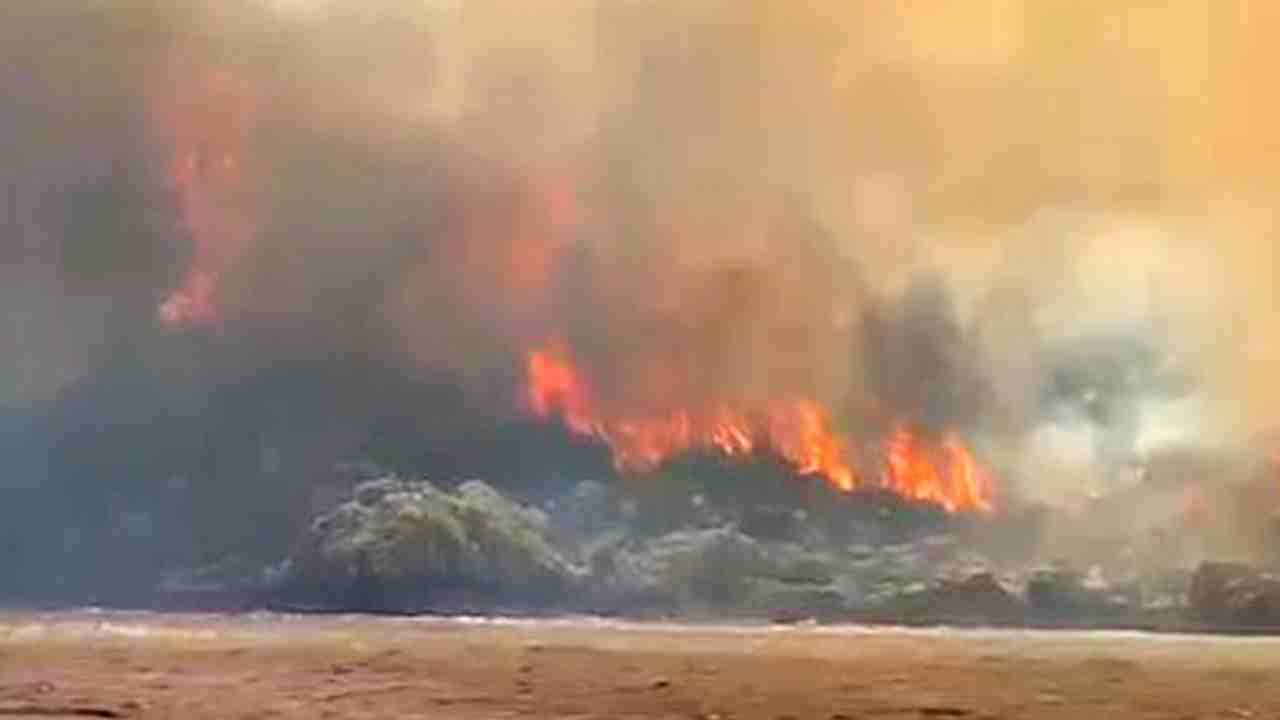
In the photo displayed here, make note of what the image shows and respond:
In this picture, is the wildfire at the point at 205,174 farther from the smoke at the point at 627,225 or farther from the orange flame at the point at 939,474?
the orange flame at the point at 939,474

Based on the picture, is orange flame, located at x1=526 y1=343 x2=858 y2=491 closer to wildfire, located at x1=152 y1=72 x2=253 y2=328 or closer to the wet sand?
the wet sand

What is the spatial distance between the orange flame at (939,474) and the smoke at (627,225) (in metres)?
0.05

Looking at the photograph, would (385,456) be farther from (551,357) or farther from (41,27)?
(41,27)

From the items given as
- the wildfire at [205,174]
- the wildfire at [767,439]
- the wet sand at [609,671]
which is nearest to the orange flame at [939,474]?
the wildfire at [767,439]

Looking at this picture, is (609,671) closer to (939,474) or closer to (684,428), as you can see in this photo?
(684,428)

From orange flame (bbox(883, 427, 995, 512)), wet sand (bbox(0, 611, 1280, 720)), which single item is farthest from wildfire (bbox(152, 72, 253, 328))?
orange flame (bbox(883, 427, 995, 512))

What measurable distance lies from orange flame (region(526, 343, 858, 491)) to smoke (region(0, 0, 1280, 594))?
4 cm

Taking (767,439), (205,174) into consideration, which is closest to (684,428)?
(767,439)

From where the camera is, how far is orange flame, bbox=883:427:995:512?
3.80 meters

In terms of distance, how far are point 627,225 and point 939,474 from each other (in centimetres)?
77

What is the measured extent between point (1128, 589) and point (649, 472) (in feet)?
3.04

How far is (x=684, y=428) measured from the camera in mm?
3861

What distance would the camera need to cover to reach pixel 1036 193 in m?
3.85

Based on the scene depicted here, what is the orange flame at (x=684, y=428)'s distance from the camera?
383cm
